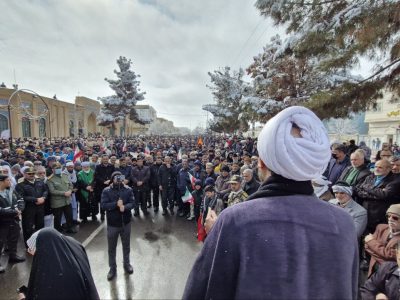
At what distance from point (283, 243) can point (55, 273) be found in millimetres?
1858

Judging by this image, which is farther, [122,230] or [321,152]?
[122,230]

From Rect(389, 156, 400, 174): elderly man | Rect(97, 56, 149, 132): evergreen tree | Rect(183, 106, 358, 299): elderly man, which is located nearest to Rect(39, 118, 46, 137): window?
Rect(97, 56, 149, 132): evergreen tree

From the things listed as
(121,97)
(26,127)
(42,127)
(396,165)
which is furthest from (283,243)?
(42,127)

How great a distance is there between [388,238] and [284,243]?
133 inches

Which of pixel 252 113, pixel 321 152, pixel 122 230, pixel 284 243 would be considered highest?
pixel 252 113

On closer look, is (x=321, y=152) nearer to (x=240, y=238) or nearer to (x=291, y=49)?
(x=240, y=238)

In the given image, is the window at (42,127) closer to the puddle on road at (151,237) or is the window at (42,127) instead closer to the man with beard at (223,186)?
the puddle on road at (151,237)

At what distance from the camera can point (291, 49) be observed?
18.4 feet

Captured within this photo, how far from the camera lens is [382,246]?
11.3ft

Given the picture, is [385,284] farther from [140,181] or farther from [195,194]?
[140,181]

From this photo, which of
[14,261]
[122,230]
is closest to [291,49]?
[122,230]

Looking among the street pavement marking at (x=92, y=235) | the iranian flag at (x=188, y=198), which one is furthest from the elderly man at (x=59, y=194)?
the iranian flag at (x=188, y=198)

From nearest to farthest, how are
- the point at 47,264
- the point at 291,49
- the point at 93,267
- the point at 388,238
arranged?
the point at 47,264, the point at 388,238, the point at 93,267, the point at 291,49

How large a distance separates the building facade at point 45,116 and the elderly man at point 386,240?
27.5 m
